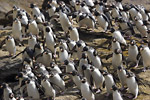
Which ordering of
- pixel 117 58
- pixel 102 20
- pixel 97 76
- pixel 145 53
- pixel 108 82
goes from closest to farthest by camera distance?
pixel 108 82 < pixel 97 76 < pixel 117 58 < pixel 145 53 < pixel 102 20

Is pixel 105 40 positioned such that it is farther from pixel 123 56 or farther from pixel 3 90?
pixel 3 90

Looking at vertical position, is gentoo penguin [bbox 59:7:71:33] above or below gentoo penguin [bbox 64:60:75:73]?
above

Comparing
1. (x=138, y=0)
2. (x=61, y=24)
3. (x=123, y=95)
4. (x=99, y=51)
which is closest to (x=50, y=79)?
(x=123, y=95)

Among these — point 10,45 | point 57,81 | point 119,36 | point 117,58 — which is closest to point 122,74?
point 117,58

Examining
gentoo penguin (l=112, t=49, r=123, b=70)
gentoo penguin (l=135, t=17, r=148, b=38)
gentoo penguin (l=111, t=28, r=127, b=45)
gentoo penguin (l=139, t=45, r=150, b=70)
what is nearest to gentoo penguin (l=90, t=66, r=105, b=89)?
gentoo penguin (l=112, t=49, r=123, b=70)

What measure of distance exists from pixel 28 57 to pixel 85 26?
4.80 meters

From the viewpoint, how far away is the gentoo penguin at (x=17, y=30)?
1653 cm

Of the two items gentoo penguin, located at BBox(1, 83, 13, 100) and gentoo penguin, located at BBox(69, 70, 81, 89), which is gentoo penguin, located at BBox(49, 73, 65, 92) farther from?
gentoo penguin, located at BBox(1, 83, 13, 100)

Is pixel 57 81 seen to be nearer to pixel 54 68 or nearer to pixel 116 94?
pixel 54 68

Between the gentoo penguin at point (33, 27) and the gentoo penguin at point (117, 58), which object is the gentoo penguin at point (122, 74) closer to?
the gentoo penguin at point (117, 58)

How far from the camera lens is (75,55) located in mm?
15539

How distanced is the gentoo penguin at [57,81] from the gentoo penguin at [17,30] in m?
4.04

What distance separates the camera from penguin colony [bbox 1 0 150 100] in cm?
1284

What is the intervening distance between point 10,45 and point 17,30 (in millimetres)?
1308
